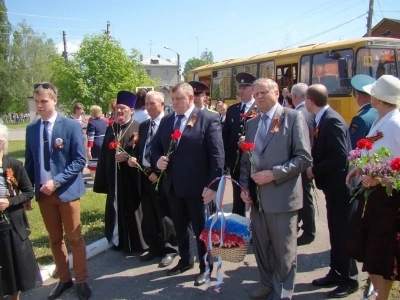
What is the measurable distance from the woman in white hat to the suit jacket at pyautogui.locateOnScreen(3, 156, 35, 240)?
300cm

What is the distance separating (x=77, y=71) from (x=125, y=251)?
11.4 m

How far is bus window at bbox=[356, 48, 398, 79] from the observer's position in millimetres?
10961

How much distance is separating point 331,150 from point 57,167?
9.13 ft

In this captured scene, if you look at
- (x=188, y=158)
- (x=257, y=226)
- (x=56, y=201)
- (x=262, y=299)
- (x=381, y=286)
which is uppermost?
(x=188, y=158)

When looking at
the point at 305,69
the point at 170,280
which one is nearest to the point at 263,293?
the point at 170,280

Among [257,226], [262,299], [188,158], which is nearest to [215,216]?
[257,226]

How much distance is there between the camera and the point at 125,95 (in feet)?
16.8

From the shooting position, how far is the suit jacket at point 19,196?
3626mm

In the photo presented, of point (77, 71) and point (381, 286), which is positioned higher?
point (77, 71)

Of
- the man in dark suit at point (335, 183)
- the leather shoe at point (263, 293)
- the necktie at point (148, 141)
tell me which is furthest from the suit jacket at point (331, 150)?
the necktie at point (148, 141)

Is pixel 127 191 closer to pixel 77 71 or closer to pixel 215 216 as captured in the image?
pixel 215 216

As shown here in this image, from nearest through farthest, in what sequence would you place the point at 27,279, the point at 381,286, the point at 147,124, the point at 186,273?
the point at 381,286 < the point at 27,279 < the point at 186,273 < the point at 147,124

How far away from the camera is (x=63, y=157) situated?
156 inches

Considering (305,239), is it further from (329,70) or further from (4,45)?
(4,45)
